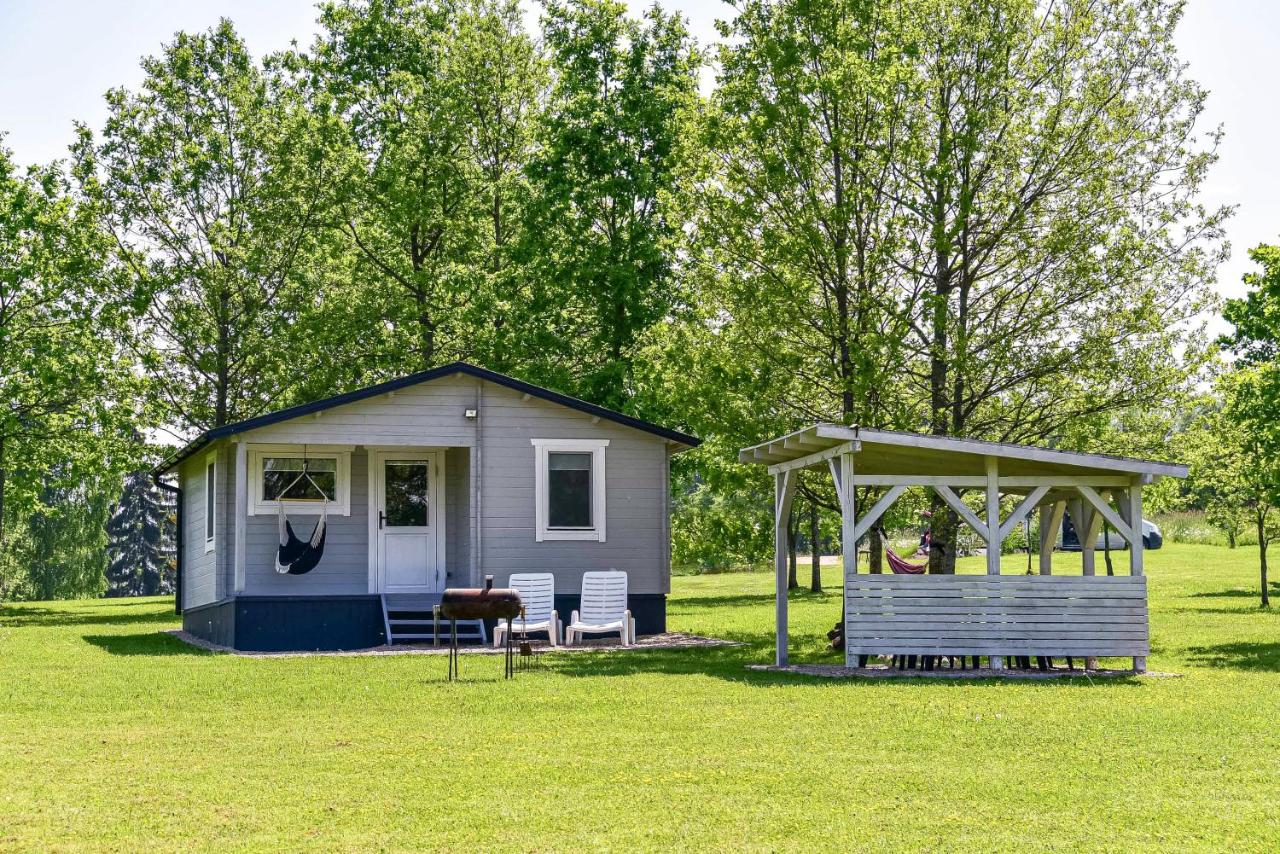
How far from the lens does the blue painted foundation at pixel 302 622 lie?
59.2 feet

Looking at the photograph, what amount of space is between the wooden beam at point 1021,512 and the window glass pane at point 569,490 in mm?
7017

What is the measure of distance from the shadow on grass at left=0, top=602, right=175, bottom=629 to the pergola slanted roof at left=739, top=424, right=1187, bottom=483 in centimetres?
A: 1498

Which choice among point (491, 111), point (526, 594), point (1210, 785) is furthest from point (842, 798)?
point (491, 111)

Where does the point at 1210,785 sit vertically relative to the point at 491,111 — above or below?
below

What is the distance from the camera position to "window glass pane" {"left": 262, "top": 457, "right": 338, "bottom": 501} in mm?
19031

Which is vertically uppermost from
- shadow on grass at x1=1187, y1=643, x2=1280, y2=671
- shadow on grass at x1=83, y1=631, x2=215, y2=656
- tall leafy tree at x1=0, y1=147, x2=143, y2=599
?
tall leafy tree at x1=0, y1=147, x2=143, y2=599

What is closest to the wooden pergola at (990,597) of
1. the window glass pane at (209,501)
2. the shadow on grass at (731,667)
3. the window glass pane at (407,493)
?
the shadow on grass at (731,667)

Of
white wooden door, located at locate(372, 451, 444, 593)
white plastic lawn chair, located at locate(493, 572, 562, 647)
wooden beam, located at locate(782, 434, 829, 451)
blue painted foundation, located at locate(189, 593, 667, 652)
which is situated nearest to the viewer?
wooden beam, located at locate(782, 434, 829, 451)

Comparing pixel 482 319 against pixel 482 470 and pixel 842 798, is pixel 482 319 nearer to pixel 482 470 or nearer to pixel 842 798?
pixel 482 470

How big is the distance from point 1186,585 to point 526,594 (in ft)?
66.3

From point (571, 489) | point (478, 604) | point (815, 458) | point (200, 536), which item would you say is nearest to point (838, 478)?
point (815, 458)

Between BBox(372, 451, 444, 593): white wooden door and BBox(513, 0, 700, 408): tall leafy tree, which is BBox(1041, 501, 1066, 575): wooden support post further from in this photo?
BBox(513, 0, 700, 408): tall leafy tree

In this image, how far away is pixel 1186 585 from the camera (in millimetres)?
32875

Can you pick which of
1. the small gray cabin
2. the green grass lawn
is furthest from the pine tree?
the green grass lawn
